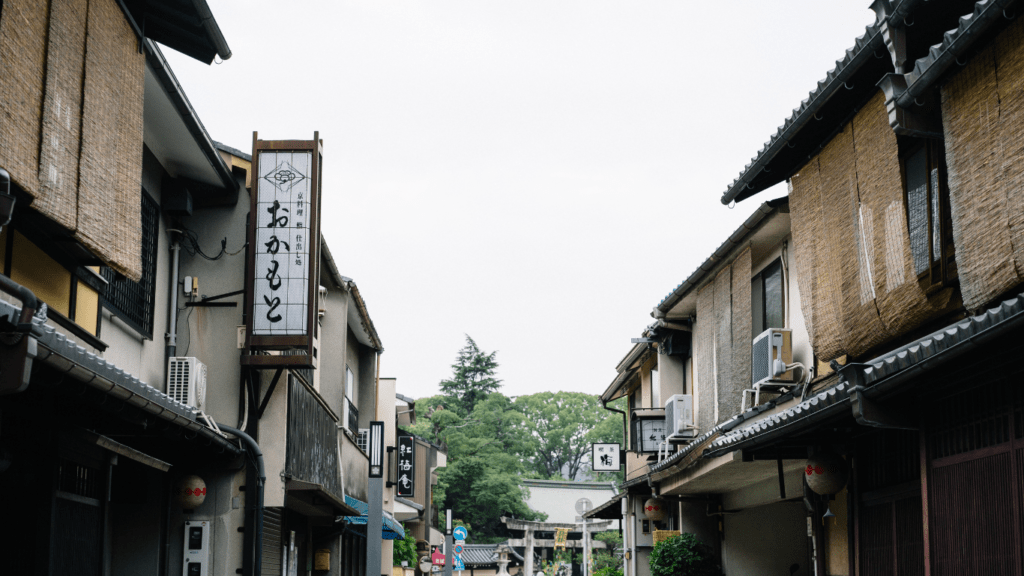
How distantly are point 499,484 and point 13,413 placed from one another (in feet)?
177

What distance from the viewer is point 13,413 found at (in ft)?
27.3

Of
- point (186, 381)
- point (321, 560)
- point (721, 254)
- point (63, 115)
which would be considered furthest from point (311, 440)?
point (63, 115)

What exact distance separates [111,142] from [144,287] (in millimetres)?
4088

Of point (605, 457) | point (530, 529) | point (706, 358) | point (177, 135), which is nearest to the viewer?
point (177, 135)

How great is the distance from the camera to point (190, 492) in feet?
42.7

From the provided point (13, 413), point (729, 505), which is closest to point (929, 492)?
point (13, 413)

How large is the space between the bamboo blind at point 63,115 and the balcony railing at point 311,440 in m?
6.61

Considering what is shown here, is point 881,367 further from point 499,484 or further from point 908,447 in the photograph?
point 499,484

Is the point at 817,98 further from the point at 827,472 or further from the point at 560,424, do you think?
the point at 560,424

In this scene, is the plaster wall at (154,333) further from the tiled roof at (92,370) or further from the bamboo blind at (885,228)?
the bamboo blind at (885,228)

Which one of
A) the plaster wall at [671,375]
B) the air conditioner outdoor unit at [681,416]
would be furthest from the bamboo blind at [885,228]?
the plaster wall at [671,375]

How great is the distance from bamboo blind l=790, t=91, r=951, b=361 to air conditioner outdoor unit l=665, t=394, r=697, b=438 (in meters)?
9.12

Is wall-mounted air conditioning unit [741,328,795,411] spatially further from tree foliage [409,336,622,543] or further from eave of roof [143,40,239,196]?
tree foliage [409,336,622,543]

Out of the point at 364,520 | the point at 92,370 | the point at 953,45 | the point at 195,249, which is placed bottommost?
the point at 364,520
